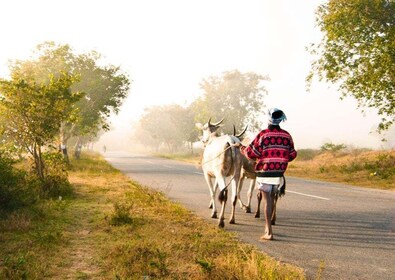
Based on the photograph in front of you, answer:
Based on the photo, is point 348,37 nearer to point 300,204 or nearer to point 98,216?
point 300,204

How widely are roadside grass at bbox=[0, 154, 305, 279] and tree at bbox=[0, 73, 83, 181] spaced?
2.42 meters

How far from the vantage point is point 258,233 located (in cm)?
673

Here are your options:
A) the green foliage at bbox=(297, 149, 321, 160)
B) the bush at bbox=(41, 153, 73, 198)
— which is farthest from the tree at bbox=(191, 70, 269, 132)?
the bush at bbox=(41, 153, 73, 198)

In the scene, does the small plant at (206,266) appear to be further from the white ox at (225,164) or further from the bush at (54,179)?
the bush at (54,179)

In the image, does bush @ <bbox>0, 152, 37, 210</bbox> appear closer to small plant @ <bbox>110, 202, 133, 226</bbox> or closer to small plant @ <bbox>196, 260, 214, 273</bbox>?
small plant @ <bbox>110, 202, 133, 226</bbox>

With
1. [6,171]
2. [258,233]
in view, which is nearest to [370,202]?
[258,233]

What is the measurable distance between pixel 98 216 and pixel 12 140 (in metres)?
4.38

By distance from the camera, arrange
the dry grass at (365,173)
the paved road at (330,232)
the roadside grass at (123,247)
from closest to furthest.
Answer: the roadside grass at (123,247) < the paved road at (330,232) < the dry grass at (365,173)

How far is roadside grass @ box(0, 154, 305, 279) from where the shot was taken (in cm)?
429

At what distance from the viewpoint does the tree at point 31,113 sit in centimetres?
998

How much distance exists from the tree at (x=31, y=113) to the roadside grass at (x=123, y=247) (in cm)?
242

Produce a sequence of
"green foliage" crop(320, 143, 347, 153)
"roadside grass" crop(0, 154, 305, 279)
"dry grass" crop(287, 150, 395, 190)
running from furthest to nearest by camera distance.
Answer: "green foliage" crop(320, 143, 347, 153) → "dry grass" crop(287, 150, 395, 190) → "roadside grass" crop(0, 154, 305, 279)

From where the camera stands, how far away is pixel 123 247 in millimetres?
5328

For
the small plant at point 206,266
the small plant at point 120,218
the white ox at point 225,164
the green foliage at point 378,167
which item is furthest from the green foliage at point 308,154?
the small plant at point 206,266
